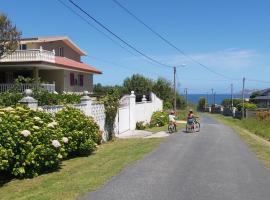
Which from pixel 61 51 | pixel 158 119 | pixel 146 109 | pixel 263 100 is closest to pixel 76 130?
pixel 146 109

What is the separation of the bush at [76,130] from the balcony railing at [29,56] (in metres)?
22.0

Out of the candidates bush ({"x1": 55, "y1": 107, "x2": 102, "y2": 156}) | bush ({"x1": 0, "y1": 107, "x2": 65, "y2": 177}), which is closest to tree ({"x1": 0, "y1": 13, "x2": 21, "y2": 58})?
bush ({"x1": 55, "y1": 107, "x2": 102, "y2": 156})

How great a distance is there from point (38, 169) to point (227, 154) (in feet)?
22.3

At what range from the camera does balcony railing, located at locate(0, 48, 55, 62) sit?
35459 mm

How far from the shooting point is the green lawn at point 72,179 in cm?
870

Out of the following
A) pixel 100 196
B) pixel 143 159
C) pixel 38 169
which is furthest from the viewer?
pixel 143 159

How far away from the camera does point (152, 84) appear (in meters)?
71.5

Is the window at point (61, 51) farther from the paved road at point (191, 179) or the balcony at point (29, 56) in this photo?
the paved road at point (191, 179)

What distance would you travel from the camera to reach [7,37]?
36.2 meters

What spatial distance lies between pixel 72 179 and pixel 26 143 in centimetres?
128

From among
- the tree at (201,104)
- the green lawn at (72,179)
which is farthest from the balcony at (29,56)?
the tree at (201,104)

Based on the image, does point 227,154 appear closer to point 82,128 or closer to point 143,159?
point 143,159

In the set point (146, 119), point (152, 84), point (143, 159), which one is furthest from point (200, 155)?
point (152, 84)

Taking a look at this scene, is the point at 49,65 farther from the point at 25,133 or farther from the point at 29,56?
the point at 25,133
